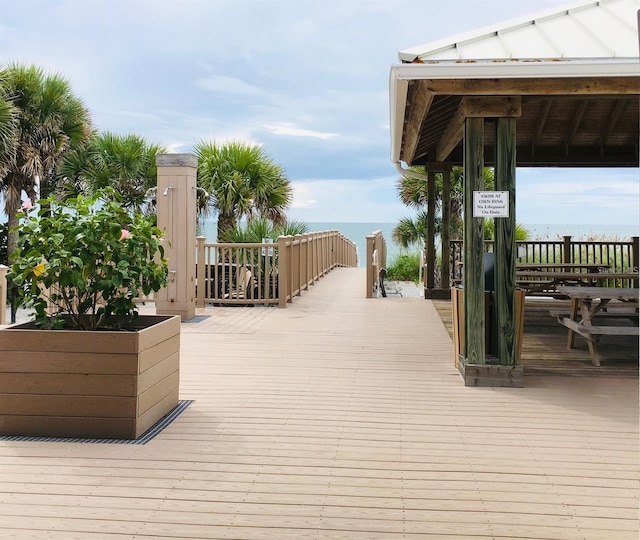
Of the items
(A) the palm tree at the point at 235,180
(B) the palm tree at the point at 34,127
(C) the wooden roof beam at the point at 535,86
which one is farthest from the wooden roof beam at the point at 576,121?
(B) the palm tree at the point at 34,127

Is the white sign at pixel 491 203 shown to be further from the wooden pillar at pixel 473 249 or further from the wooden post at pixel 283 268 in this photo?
the wooden post at pixel 283 268

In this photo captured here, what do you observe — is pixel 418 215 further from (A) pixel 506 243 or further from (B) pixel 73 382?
(B) pixel 73 382

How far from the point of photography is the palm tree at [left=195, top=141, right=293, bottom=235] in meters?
16.9

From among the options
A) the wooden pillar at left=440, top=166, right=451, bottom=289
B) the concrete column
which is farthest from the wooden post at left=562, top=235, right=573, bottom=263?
the concrete column

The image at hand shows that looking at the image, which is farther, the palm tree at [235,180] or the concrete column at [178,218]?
the palm tree at [235,180]

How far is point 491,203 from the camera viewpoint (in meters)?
5.32

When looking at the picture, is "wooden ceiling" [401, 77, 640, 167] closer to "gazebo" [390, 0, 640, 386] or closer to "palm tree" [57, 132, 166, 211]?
"gazebo" [390, 0, 640, 386]

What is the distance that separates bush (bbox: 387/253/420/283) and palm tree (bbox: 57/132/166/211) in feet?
29.6

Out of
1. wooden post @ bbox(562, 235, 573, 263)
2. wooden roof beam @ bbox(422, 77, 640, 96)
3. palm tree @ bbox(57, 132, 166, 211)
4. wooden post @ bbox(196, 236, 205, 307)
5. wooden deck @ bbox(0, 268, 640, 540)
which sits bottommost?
wooden deck @ bbox(0, 268, 640, 540)

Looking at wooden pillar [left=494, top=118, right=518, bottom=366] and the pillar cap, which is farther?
the pillar cap

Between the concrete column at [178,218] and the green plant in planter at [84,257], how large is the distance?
4764 millimetres

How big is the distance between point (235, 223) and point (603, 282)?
9.57 m

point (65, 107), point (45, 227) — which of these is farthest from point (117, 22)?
point (45, 227)

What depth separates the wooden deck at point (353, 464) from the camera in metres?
2.80
